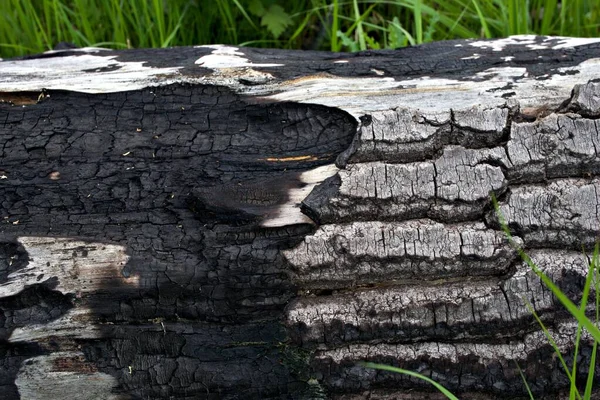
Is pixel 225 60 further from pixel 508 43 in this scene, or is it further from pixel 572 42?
pixel 572 42

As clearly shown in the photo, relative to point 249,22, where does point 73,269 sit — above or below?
below

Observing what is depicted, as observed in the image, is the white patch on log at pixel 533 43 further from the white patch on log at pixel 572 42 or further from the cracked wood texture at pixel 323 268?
the cracked wood texture at pixel 323 268

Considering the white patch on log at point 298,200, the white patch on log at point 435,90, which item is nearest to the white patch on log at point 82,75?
the white patch on log at point 435,90

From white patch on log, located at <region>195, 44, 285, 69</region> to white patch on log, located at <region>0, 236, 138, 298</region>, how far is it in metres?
0.71

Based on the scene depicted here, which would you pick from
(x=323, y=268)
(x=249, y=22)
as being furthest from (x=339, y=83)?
(x=249, y=22)

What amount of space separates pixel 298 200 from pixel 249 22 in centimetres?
185

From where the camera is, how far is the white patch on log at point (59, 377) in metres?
1.61

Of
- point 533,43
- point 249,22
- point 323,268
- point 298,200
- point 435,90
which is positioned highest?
point 249,22

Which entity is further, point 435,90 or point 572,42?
point 572,42

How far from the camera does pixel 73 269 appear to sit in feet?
5.25

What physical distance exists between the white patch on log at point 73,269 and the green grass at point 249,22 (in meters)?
1.55

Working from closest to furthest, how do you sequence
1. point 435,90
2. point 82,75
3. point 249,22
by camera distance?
point 435,90 → point 82,75 → point 249,22

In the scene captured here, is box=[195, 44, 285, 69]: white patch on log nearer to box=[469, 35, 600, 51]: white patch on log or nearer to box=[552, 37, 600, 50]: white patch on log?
box=[469, 35, 600, 51]: white patch on log

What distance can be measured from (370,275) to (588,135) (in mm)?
720
